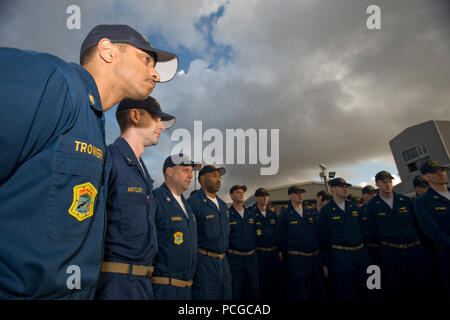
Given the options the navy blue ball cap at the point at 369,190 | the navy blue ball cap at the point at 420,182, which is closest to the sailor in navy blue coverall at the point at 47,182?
the navy blue ball cap at the point at 420,182

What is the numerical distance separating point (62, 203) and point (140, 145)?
1.81 meters

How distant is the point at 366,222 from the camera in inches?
249

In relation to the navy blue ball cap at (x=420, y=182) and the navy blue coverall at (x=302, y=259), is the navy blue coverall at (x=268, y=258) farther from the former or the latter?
the navy blue ball cap at (x=420, y=182)

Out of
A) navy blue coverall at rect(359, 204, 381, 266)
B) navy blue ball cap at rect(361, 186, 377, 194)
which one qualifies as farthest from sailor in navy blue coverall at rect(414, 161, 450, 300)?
navy blue ball cap at rect(361, 186, 377, 194)

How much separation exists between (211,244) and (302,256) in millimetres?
3052

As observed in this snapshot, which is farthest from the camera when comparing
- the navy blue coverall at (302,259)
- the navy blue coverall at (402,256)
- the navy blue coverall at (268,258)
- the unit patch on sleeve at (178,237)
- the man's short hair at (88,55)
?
the navy blue coverall at (268,258)

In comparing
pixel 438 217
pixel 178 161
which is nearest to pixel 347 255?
pixel 438 217

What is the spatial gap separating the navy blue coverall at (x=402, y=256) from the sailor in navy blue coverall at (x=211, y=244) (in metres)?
3.89

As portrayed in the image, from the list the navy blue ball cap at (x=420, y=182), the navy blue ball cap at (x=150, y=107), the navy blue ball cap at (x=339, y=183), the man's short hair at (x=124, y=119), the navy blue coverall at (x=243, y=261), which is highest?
the navy blue ball cap at (x=420, y=182)

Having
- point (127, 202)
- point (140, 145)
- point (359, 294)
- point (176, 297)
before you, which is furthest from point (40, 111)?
point (359, 294)

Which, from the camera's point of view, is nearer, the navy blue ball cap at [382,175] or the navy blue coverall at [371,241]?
the navy blue ball cap at [382,175]

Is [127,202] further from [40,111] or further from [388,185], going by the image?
[388,185]

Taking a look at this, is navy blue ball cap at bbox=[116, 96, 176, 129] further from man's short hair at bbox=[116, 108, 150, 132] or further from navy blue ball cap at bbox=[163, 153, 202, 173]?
navy blue ball cap at bbox=[163, 153, 202, 173]

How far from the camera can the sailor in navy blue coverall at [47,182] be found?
71 cm
